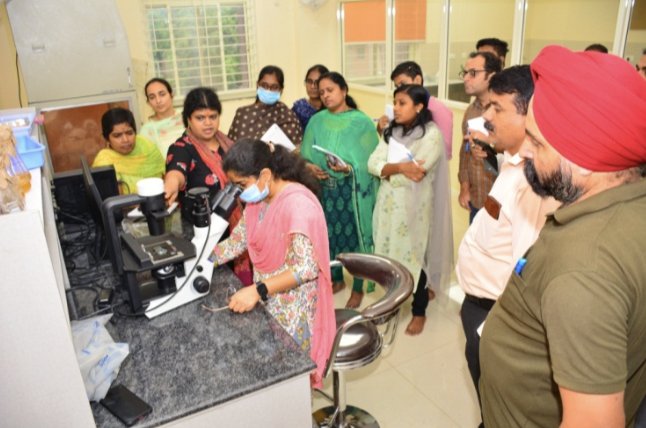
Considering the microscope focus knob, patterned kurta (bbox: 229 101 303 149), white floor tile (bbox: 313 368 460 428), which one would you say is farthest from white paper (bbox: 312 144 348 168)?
the microscope focus knob

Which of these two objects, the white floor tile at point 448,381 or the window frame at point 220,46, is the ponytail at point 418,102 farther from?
the window frame at point 220,46

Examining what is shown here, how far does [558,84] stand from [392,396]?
1816mm

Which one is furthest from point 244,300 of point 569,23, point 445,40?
point 445,40

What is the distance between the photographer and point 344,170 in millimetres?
2918

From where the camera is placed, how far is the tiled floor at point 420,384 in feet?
7.18

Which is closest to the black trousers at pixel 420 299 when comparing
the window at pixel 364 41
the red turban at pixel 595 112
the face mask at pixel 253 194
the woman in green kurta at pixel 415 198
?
the woman in green kurta at pixel 415 198

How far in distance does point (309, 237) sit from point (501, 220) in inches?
23.6

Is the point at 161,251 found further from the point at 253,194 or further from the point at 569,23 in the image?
the point at 569,23

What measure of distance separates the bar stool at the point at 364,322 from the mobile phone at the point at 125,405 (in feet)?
2.02

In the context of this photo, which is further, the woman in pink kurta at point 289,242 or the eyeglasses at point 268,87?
the eyeglasses at point 268,87

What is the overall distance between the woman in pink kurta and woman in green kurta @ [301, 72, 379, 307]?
1.17 metres

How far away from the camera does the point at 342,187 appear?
2.99 m

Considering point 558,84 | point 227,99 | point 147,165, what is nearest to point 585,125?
point 558,84

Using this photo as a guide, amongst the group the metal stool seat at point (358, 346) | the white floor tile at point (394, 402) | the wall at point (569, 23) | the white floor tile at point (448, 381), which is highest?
the wall at point (569, 23)
